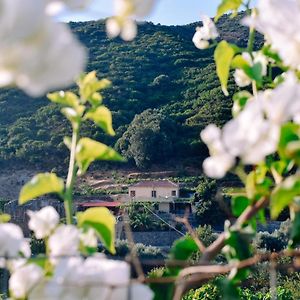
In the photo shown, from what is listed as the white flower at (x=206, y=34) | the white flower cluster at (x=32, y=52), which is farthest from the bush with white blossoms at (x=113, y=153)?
the white flower at (x=206, y=34)

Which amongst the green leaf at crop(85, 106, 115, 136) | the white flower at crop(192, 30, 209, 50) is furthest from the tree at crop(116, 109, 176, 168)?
the green leaf at crop(85, 106, 115, 136)

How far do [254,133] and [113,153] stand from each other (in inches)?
Answer: 6.4

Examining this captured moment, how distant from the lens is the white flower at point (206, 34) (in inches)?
27.0

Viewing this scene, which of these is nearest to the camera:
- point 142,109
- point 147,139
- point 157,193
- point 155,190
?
point 157,193

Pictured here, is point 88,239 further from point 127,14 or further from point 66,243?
point 127,14

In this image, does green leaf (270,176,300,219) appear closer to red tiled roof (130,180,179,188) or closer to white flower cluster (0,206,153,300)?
white flower cluster (0,206,153,300)

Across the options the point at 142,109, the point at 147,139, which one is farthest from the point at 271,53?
the point at 142,109

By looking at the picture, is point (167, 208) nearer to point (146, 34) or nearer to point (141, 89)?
point (141, 89)

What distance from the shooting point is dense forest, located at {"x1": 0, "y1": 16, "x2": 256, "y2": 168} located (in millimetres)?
17375

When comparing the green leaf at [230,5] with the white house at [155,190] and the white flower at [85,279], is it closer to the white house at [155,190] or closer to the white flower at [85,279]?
the white flower at [85,279]

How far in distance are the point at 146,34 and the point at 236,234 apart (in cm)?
2418

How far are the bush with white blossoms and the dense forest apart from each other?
1487 centimetres

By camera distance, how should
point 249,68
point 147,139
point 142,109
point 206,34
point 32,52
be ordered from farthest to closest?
point 142,109, point 147,139, point 206,34, point 249,68, point 32,52

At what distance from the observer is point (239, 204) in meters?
0.46
